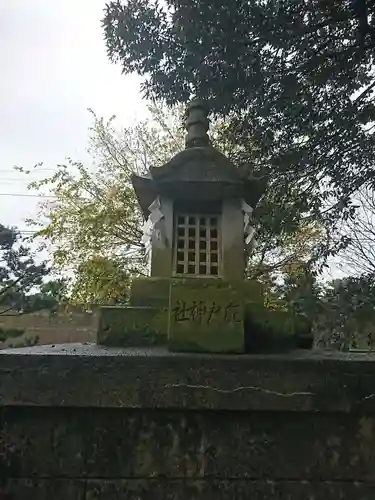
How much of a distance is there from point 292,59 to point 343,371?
4.37m

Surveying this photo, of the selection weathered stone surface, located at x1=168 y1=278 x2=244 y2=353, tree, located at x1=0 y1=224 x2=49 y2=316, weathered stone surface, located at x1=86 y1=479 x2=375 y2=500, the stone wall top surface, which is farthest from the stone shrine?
tree, located at x1=0 y1=224 x2=49 y2=316

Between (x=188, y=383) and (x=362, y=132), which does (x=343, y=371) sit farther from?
(x=362, y=132)

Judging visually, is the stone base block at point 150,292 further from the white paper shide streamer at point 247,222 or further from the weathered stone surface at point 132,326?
the white paper shide streamer at point 247,222

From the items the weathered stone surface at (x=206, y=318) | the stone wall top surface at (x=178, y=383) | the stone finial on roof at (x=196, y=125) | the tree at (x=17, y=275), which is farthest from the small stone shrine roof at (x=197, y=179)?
the tree at (x=17, y=275)

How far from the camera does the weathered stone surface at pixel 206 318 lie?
9.82ft

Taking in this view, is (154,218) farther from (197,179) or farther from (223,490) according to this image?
(223,490)

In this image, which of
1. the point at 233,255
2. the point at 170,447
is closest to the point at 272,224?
the point at 233,255

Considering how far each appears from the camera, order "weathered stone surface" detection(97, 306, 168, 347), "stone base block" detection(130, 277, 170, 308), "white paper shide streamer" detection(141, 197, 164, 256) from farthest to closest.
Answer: "white paper shide streamer" detection(141, 197, 164, 256) < "stone base block" detection(130, 277, 170, 308) < "weathered stone surface" detection(97, 306, 168, 347)

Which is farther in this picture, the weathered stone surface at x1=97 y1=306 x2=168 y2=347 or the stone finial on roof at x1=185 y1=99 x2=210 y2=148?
the stone finial on roof at x1=185 y1=99 x2=210 y2=148

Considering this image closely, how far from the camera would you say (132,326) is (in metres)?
3.21

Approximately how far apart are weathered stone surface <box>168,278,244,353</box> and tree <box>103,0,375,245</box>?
3253 mm

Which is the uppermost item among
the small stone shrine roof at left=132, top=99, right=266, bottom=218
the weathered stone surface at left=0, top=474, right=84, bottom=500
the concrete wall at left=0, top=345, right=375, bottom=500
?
the small stone shrine roof at left=132, top=99, right=266, bottom=218

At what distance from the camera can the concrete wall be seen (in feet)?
8.06

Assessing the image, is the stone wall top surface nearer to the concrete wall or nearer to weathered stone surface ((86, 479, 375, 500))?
the concrete wall
